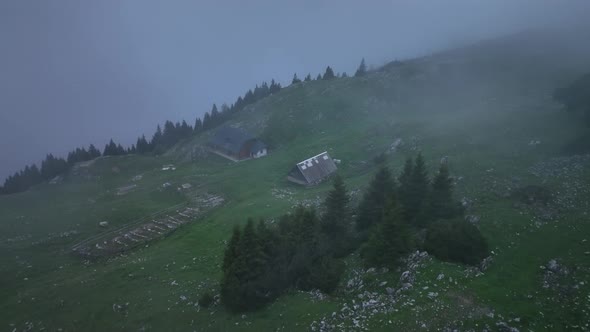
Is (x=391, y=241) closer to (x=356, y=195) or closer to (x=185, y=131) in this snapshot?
(x=356, y=195)

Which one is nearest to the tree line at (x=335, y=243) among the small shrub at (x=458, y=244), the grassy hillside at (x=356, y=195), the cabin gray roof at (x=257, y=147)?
the small shrub at (x=458, y=244)

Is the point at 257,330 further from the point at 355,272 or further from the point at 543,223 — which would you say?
the point at 543,223

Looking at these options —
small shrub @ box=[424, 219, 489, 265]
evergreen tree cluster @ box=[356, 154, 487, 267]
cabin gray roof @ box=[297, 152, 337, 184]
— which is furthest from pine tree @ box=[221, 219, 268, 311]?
cabin gray roof @ box=[297, 152, 337, 184]

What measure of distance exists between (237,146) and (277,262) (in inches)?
2304

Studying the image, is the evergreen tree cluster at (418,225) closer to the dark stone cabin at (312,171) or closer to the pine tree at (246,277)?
the pine tree at (246,277)

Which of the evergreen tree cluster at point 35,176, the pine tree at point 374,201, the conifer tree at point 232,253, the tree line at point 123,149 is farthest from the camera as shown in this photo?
the tree line at point 123,149

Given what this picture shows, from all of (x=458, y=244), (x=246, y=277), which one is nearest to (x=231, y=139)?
(x=246, y=277)

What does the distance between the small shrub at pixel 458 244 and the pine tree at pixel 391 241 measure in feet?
6.34

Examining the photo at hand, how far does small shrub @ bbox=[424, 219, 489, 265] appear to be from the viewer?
2900 centimetres

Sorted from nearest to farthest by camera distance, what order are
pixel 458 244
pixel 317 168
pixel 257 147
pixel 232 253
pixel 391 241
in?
1. pixel 458 244
2. pixel 391 241
3. pixel 232 253
4. pixel 317 168
5. pixel 257 147

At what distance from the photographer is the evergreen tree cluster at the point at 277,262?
97.8ft

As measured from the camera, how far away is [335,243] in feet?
118

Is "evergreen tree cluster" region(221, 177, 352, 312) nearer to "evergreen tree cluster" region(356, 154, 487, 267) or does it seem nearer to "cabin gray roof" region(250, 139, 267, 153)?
"evergreen tree cluster" region(356, 154, 487, 267)

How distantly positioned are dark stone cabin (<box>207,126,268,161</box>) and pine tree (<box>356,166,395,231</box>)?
167 feet
